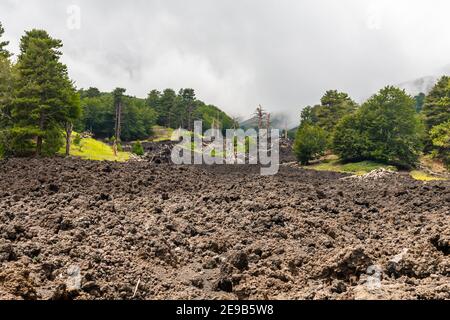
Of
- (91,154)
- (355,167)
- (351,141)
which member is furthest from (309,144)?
(91,154)

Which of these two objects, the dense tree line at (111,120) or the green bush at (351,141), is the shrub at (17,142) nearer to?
the green bush at (351,141)

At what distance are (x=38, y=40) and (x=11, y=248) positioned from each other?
30.0 metres

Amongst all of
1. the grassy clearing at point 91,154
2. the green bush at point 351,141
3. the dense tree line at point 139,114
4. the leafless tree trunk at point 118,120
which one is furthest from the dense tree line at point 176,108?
the green bush at point 351,141

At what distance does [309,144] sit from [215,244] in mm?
46431

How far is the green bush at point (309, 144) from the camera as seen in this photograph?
5431cm

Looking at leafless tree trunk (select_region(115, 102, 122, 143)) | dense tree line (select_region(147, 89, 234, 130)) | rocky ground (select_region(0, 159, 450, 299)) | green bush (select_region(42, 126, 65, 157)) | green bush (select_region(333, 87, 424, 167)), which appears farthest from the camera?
dense tree line (select_region(147, 89, 234, 130))

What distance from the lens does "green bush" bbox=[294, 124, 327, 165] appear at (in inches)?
2138

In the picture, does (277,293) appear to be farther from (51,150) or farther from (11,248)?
(51,150)

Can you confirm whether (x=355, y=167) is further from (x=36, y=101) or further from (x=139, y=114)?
(x=139, y=114)

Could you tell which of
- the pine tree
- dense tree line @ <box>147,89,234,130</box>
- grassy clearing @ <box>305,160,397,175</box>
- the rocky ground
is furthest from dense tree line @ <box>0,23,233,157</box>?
dense tree line @ <box>147,89,234,130</box>

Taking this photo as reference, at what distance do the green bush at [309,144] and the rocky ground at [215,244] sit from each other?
3827 cm

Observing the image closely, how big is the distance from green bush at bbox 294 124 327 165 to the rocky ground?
38274 millimetres

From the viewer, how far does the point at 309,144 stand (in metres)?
54.4

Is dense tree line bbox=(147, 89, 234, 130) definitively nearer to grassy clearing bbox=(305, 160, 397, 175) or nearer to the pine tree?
grassy clearing bbox=(305, 160, 397, 175)
